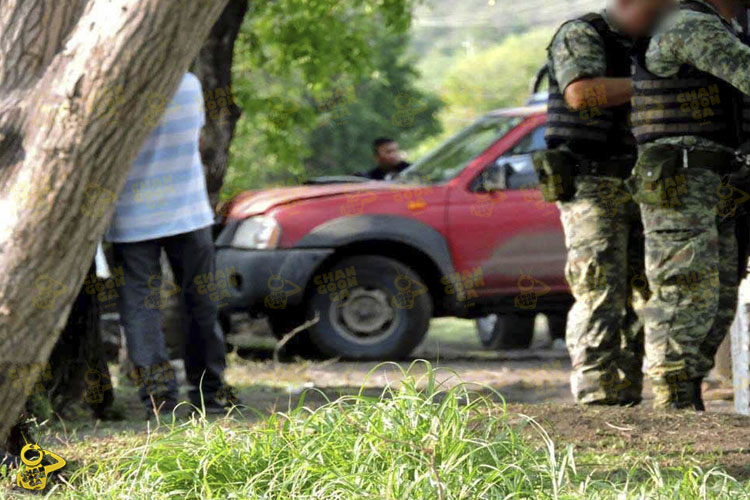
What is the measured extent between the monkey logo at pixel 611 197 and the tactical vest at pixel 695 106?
0.50 meters

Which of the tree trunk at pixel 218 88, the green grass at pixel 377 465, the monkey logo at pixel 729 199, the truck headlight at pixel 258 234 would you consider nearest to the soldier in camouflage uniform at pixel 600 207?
the monkey logo at pixel 729 199

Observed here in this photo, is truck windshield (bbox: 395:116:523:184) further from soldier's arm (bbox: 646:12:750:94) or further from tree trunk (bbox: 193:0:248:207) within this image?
soldier's arm (bbox: 646:12:750:94)

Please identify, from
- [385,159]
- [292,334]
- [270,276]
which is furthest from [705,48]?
[385,159]

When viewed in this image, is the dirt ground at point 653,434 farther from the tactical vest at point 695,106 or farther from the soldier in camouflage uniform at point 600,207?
the tactical vest at point 695,106

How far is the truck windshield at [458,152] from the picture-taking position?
10.3 m

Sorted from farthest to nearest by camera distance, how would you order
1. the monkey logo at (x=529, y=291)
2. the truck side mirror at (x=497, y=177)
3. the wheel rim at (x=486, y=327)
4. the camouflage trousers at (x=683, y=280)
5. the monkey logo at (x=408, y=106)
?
the monkey logo at (x=408, y=106) < the wheel rim at (x=486, y=327) < the monkey logo at (x=529, y=291) < the truck side mirror at (x=497, y=177) < the camouflage trousers at (x=683, y=280)

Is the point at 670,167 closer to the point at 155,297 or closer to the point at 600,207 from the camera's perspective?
the point at 600,207

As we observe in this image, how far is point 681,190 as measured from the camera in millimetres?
5410

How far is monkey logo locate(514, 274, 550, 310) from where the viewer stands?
33.2ft

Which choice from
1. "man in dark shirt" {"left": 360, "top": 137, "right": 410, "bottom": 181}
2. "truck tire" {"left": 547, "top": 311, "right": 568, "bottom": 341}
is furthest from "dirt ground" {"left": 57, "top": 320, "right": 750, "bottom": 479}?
"man in dark shirt" {"left": 360, "top": 137, "right": 410, "bottom": 181}

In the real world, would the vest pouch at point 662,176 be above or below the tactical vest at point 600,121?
below

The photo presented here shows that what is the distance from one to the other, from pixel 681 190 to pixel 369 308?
485 cm

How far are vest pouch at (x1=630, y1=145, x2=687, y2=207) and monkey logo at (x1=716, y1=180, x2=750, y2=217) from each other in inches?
8.5

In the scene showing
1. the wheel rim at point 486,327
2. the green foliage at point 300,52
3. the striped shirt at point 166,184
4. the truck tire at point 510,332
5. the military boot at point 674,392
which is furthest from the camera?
the wheel rim at point 486,327
